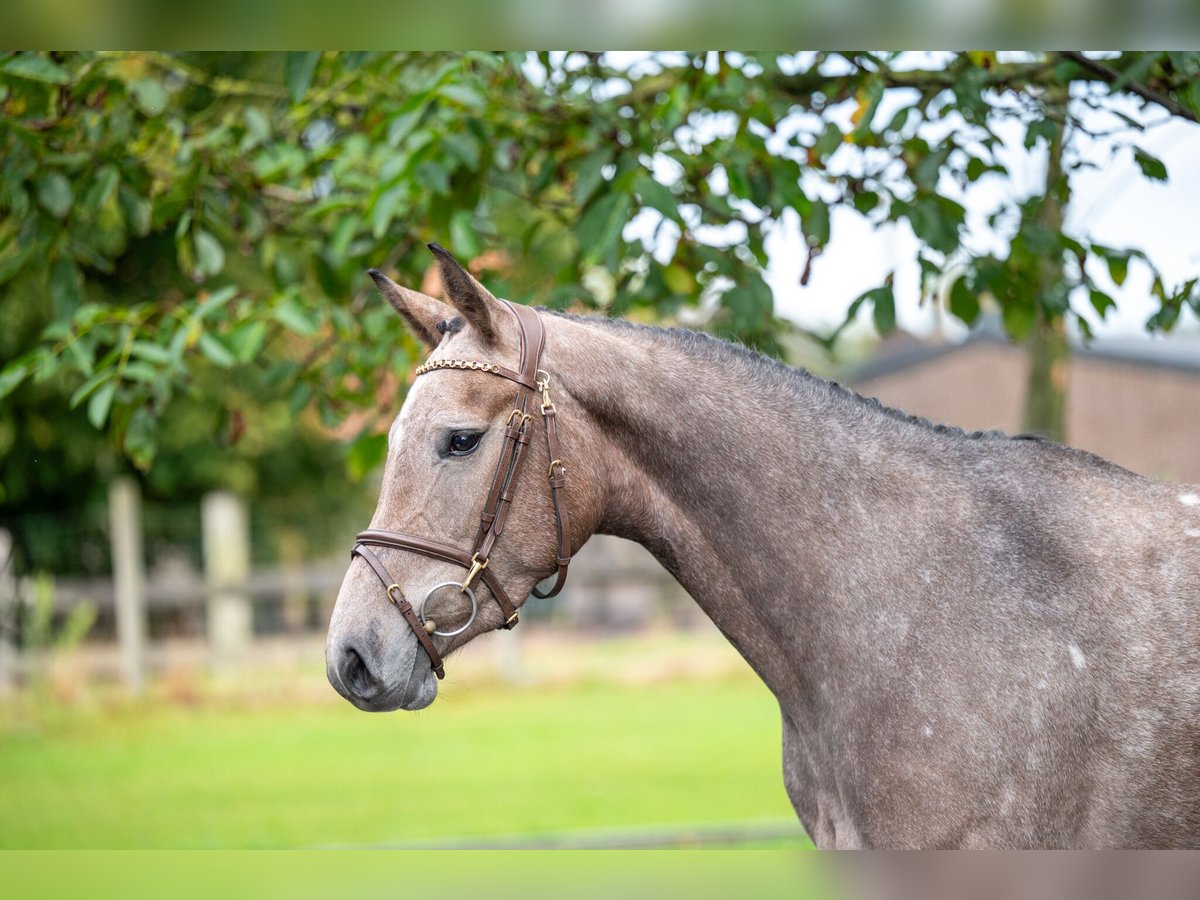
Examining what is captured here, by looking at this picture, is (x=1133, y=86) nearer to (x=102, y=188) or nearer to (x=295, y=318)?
(x=295, y=318)

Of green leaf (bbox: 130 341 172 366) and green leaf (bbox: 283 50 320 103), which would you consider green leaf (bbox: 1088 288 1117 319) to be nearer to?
green leaf (bbox: 283 50 320 103)

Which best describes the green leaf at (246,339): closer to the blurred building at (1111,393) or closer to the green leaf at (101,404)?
the green leaf at (101,404)

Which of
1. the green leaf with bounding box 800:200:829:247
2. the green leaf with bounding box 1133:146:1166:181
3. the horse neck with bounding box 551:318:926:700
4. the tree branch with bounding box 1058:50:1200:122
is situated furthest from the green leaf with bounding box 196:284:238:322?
the green leaf with bounding box 1133:146:1166:181

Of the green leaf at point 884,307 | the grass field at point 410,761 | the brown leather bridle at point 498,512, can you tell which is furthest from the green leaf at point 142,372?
the grass field at point 410,761

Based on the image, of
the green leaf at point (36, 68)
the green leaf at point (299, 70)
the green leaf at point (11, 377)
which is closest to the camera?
the green leaf at point (299, 70)

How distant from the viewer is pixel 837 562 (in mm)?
2676

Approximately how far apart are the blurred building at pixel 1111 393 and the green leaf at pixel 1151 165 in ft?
91.1

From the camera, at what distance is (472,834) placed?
7.87 metres

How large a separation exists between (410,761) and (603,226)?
830 cm

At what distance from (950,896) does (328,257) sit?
405 centimetres

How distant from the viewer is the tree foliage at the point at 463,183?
391 centimetres

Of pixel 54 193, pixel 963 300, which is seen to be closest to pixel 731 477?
pixel 963 300
